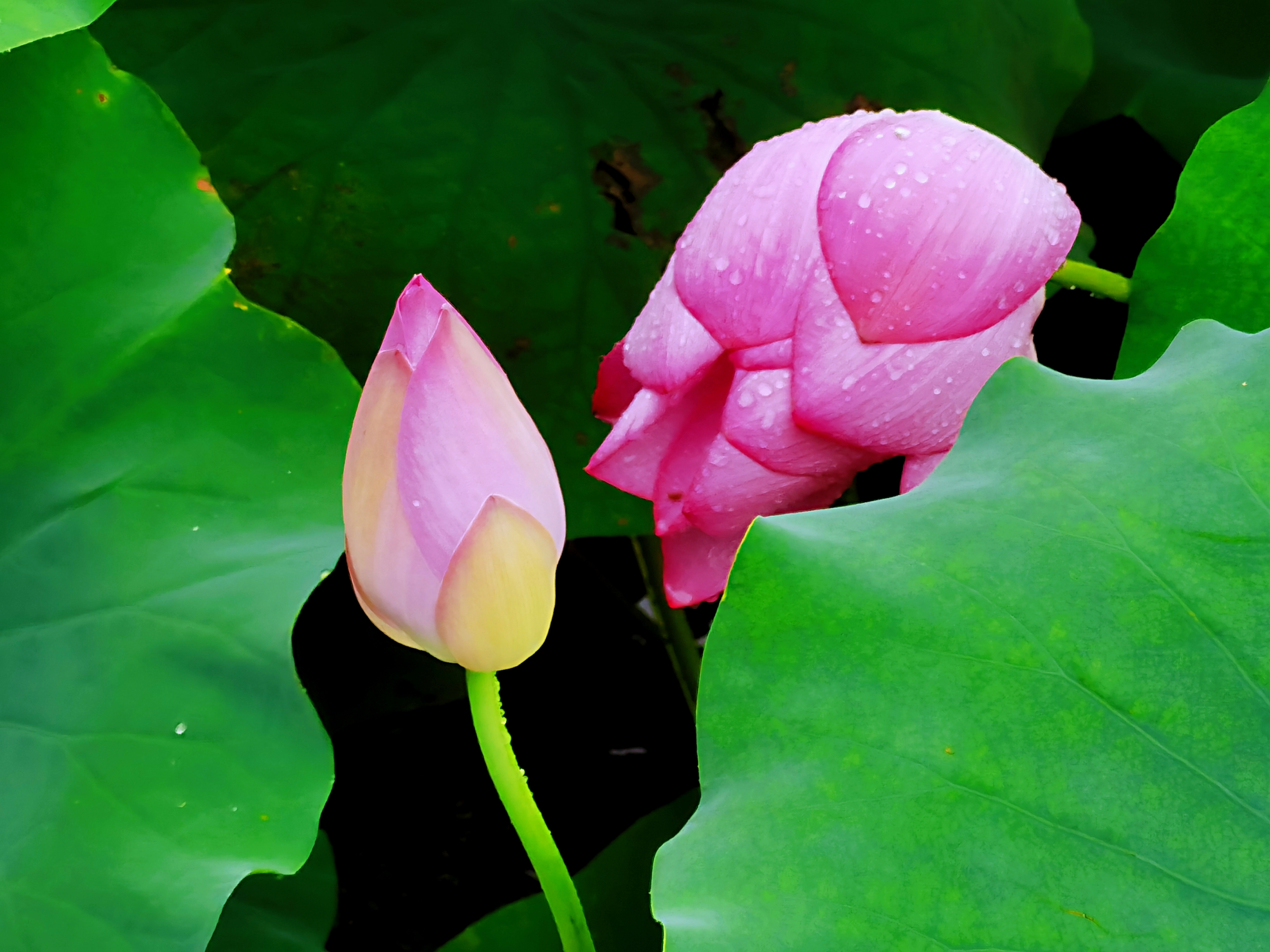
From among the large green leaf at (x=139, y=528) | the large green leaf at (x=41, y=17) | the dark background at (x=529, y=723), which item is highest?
the large green leaf at (x=41, y=17)

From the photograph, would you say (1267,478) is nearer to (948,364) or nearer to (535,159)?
(948,364)

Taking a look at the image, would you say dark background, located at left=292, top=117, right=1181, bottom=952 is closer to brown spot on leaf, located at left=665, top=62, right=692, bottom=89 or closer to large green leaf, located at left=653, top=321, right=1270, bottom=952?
brown spot on leaf, located at left=665, top=62, right=692, bottom=89

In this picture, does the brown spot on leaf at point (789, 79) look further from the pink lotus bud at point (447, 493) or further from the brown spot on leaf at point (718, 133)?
the pink lotus bud at point (447, 493)

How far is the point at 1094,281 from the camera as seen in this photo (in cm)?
63

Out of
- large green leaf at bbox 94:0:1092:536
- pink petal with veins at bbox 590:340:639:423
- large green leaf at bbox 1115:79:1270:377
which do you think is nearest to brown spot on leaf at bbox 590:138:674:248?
large green leaf at bbox 94:0:1092:536

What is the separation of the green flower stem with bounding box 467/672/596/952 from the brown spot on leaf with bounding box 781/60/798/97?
1.64 feet

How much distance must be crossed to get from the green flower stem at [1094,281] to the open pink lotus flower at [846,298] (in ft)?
0.34

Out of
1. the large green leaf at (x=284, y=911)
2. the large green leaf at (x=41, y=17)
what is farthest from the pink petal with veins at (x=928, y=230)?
the large green leaf at (x=284, y=911)

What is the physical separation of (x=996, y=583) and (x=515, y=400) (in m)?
0.19

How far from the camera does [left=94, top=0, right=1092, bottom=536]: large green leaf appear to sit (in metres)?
0.75

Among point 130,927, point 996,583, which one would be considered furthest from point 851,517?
point 130,927

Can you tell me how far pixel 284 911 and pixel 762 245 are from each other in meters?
0.55

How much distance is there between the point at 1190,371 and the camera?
0.47 meters

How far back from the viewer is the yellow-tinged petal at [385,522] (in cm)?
39
